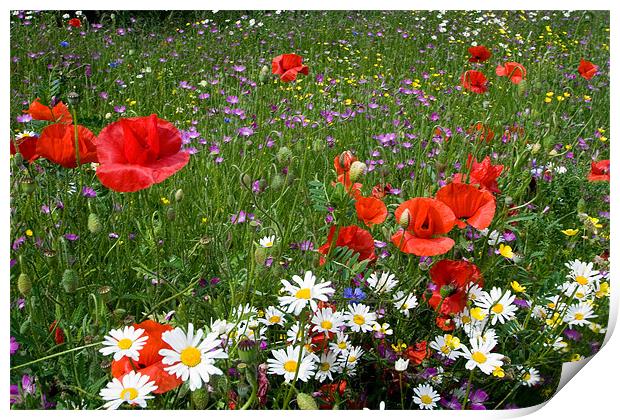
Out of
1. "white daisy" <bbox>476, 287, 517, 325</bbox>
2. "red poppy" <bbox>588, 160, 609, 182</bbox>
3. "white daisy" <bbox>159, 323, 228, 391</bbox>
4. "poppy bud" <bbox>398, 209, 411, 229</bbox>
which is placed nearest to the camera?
"white daisy" <bbox>159, 323, 228, 391</bbox>

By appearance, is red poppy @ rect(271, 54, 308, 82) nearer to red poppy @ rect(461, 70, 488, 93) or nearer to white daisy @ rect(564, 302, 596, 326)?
red poppy @ rect(461, 70, 488, 93)

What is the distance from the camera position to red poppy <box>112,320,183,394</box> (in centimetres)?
69

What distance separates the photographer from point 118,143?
29.0 inches

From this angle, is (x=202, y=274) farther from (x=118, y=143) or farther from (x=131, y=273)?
(x=118, y=143)

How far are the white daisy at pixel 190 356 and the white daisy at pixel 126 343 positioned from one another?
33 mm

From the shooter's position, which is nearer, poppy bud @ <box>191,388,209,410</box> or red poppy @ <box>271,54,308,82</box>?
poppy bud @ <box>191,388,209,410</box>

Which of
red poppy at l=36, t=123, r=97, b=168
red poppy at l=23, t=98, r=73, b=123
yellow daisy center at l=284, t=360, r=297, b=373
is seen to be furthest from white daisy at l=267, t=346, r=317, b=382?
red poppy at l=23, t=98, r=73, b=123

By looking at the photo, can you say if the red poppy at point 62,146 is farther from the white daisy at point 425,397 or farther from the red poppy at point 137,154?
the white daisy at point 425,397

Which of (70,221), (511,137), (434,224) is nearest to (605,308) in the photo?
(434,224)

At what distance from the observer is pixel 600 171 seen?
42.7 inches

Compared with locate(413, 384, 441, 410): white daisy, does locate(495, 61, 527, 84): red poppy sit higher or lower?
higher

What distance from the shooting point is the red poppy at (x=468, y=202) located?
0.83 meters

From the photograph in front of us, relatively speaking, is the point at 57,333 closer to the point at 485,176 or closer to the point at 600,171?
the point at 485,176

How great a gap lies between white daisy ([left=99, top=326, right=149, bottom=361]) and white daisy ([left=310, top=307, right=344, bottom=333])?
0.20 metres
